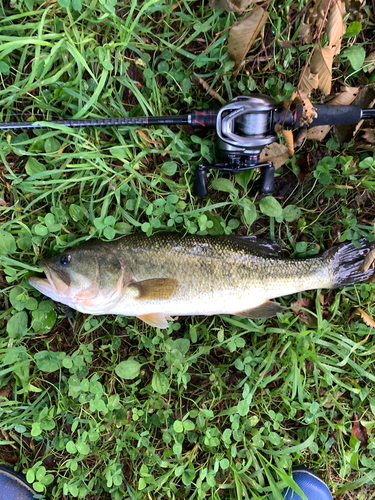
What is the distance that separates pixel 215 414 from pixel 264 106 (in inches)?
93.8

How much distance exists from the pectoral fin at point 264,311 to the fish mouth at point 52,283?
1301 mm

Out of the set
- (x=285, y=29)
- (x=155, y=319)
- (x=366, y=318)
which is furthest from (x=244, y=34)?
(x=366, y=318)

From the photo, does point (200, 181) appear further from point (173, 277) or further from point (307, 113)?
point (307, 113)

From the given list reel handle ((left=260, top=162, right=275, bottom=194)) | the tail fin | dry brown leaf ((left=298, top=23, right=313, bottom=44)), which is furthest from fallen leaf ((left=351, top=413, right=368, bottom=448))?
dry brown leaf ((left=298, top=23, right=313, bottom=44))

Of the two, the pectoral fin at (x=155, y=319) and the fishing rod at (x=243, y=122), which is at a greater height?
the fishing rod at (x=243, y=122)

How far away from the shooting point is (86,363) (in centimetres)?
241

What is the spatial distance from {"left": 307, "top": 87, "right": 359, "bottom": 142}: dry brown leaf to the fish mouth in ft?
7.17

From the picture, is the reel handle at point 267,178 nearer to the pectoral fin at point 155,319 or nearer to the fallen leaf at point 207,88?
the fallen leaf at point 207,88

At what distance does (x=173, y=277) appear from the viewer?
2189mm

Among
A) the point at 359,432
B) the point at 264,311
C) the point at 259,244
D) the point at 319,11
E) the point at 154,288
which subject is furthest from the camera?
the point at 359,432

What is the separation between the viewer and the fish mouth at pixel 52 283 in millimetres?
2090

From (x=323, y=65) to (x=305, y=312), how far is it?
6.19 feet

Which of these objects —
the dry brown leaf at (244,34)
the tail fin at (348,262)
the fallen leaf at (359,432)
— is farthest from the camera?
the fallen leaf at (359,432)

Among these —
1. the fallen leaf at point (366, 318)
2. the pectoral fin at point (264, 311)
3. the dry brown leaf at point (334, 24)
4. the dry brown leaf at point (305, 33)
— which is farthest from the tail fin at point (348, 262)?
the dry brown leaf at point (305, 33)
